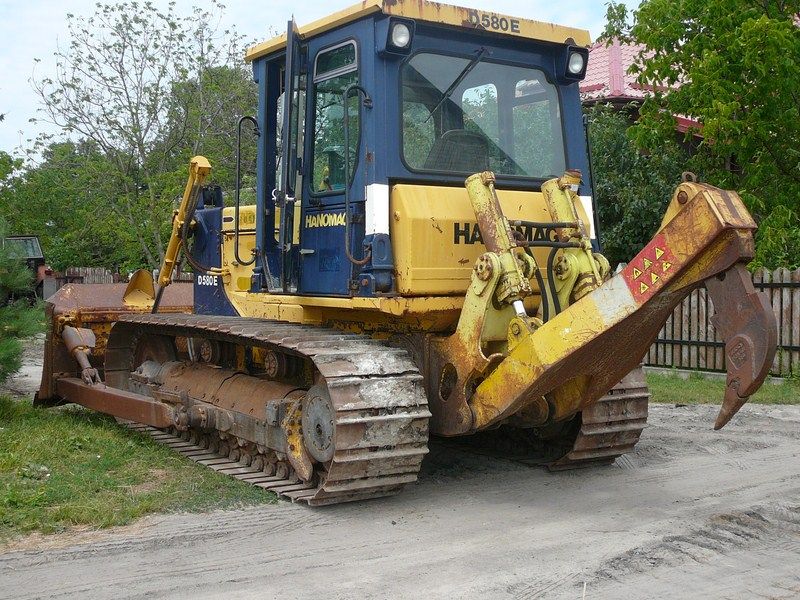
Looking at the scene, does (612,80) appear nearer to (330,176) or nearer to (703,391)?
(703,391)

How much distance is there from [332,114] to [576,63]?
70.7 inches

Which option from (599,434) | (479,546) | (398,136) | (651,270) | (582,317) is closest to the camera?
(651,270)

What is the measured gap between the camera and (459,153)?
6402 mm

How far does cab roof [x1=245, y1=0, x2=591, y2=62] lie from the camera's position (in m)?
5.99

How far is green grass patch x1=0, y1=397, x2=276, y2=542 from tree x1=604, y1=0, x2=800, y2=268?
8.00 metres

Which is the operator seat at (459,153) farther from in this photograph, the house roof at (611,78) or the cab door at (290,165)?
the house roof at (611,78)

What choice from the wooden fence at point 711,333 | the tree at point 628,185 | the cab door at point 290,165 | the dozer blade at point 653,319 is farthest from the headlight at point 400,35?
the tree at point 628,185

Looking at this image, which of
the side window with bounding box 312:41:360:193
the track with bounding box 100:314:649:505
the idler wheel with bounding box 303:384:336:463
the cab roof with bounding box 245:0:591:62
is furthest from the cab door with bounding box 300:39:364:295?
the idler wheel with bounding box 303:384:336:463

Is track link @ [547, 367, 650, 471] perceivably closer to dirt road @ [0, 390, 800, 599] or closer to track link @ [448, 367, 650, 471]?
track link @ [448, 367, 650, 471]

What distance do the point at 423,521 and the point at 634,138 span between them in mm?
8878

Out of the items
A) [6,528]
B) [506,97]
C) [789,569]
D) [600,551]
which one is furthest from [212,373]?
[789,569]

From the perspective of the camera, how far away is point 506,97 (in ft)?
21.9

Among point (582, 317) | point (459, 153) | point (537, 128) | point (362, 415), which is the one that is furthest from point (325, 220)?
point (582, 317)

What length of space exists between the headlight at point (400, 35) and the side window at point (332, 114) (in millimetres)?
345
